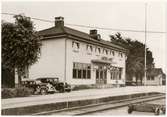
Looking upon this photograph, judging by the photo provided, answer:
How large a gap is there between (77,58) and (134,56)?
294 centimetres

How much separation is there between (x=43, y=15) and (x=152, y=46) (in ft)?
13.4

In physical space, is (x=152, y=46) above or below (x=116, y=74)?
above

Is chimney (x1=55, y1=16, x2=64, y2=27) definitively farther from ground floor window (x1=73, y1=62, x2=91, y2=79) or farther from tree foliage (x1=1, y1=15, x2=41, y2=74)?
ground floor window (x1=73, y1=62, x2=91, y2=79)

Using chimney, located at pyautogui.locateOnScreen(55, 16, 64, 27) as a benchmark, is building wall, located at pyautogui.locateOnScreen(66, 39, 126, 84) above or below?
below

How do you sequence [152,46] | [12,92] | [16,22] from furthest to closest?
[12,92] < [16,22] < [152,46]

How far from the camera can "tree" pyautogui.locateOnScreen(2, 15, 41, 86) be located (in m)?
14.4

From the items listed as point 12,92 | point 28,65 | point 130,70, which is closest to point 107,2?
point 130,70

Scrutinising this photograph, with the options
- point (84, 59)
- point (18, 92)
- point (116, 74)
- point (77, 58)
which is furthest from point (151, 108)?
point (18, 92)

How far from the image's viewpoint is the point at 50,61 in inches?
606

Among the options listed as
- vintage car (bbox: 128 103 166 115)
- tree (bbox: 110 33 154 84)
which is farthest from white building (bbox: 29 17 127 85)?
vintage car (bbox: 128 103 166 115)

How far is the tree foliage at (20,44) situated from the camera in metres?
14.3

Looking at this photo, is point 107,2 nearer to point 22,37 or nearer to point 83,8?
point 83,8

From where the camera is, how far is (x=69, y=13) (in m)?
12.9

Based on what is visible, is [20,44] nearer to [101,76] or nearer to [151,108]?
[101,76]
